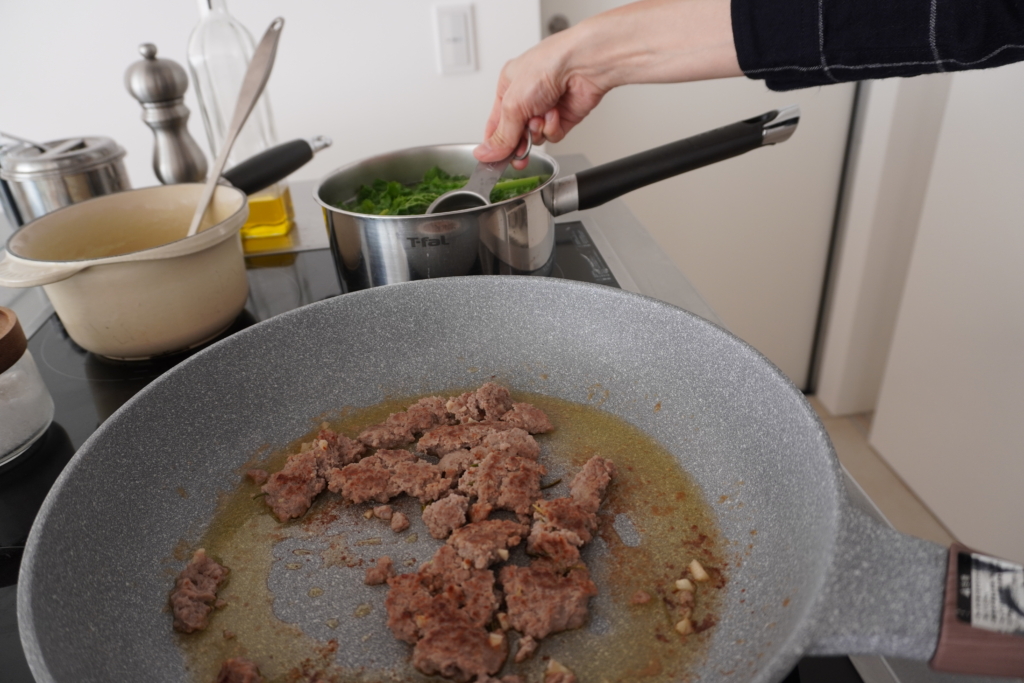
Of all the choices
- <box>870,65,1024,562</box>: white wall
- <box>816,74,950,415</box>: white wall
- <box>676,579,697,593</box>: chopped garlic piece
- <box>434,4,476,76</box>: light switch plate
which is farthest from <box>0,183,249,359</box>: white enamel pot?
<box>816,74,950,415</box>: white wall

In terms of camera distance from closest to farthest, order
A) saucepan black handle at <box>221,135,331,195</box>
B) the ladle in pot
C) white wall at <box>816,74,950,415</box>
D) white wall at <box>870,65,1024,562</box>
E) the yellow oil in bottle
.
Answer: the ladle in pot, saucepan black handle at <box>221,135,331,195</box>, the yellow oil in bottle, white wall at <box>870,65,1024,562</box>, white wall at <box>816,74,950,415</box>

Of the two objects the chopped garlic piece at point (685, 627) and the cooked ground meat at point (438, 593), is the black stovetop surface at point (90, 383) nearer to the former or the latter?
the chopped garlic piece at point (685, 627)

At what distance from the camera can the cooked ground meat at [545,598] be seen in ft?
1.54

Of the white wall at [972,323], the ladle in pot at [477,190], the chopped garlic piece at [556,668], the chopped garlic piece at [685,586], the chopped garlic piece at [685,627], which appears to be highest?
the ladle in pot at [477,190]

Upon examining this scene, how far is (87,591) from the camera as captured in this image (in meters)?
0.46

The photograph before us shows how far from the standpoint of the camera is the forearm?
2.31 feet

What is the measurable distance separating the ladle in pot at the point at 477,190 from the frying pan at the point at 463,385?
0.37 feet

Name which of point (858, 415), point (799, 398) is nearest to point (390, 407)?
point (799, 398)

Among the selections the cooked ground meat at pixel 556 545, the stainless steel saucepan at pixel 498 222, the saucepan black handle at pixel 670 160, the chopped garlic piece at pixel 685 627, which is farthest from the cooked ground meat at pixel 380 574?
the saucepan black handle at pixel 670 160

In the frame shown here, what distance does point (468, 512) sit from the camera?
57cm

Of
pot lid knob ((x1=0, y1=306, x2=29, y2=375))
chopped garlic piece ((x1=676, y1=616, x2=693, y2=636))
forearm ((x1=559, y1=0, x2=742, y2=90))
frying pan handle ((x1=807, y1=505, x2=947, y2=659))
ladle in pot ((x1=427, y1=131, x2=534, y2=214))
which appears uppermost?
forearm ((x1=559, y1=0, x2=742, y2=90))

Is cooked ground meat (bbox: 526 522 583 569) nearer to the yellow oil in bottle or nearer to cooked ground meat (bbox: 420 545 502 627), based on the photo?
cooked ground meat (bbox: 420 545 502 627)

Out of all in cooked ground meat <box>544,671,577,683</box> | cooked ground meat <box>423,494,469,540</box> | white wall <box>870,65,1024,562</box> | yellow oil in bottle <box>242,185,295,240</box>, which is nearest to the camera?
cooked ground meat <box>544,671,577,683</box>

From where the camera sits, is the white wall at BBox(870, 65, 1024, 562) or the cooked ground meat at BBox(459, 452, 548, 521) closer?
the cooked ground meat at BBox(459, 452, 548, 521)
